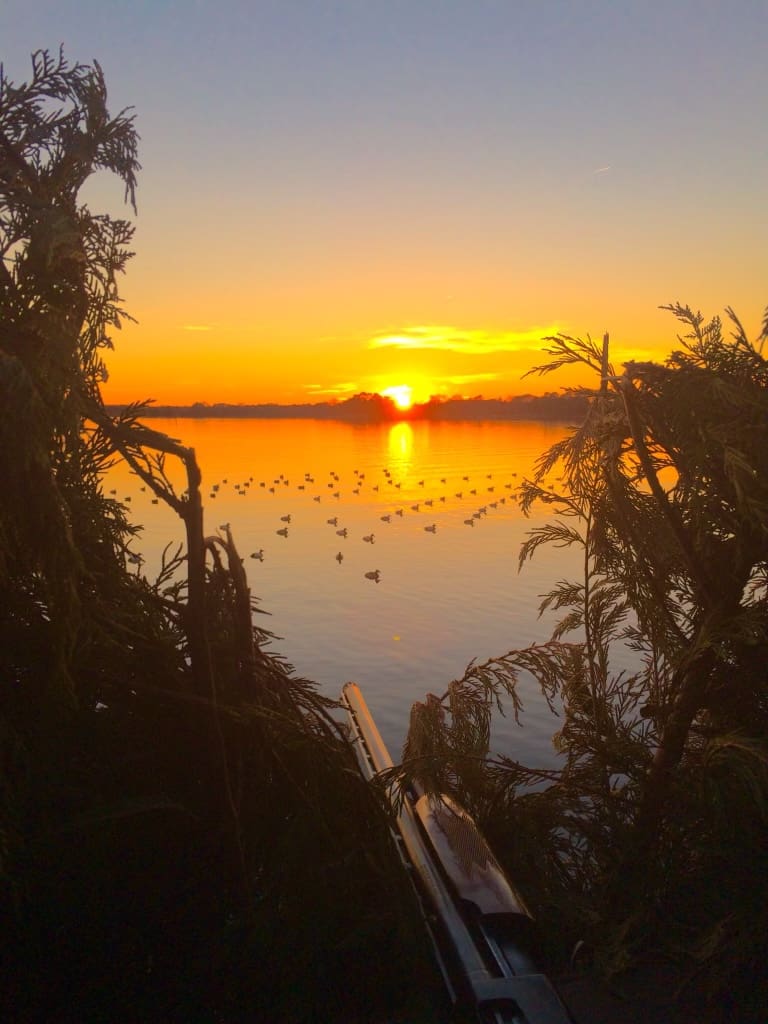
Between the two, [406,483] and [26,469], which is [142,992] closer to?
[26,469]

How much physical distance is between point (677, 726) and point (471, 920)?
180 centimetres

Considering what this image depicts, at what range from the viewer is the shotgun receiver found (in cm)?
311

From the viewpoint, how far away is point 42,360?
2.65m

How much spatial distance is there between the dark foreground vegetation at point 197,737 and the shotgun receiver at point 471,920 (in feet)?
0.84

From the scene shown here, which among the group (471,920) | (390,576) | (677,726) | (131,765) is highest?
(131,765)

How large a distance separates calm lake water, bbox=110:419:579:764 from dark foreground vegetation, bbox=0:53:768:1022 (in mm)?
1119

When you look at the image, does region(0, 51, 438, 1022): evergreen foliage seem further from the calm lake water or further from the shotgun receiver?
the calm lake water

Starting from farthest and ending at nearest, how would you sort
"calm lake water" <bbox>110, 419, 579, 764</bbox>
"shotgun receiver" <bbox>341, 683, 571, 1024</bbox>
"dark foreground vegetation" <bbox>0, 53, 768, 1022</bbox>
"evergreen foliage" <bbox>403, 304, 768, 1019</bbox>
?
"calm lake water" <bbox>110, 419, 579, 764</bbox>
"evergreen foliage" <bbox>403, 304, 768, 1019</bbox>
"shotgun receiver" <bbox>341, 683, 571, 1024</bbox>
"dark foreground vegetation" <bbox>0, 53, 768, 1022</bbox>

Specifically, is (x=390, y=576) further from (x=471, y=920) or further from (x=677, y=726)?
(x=471, y=920)

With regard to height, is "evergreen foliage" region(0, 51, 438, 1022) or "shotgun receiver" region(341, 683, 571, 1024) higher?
"evergreen foliage" region(0, 51, 438, 1022)

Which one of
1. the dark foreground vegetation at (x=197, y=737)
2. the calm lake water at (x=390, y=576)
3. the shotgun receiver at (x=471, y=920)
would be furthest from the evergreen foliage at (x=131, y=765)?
the calm lake water at (x=390, y=576)

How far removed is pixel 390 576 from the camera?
969 inches

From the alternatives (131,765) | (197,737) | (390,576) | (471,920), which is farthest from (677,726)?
(390,576)

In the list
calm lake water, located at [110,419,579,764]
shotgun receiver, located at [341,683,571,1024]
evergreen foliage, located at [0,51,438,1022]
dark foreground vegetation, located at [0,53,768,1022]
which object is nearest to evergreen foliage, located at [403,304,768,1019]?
dark foreground vegetation, located at [0,53,768,1022]
